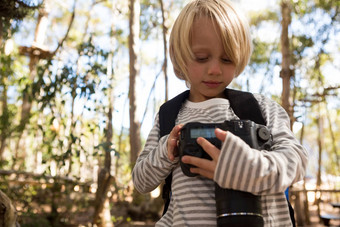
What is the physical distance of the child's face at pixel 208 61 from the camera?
1.01 metres

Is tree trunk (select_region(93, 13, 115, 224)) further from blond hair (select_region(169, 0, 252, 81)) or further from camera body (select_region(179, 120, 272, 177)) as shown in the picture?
camera body (select_region(179, 120, 272, 177))

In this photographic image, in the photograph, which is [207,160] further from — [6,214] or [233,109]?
[6,214]

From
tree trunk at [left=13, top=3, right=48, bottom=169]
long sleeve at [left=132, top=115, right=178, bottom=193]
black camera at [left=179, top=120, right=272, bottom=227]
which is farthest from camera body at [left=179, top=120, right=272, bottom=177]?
tree trunk at [left=13, top=3, right=48, bottom=169]

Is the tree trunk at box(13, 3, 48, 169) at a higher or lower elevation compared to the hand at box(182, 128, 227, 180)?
higher

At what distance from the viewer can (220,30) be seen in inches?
39.4

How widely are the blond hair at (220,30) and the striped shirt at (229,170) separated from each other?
5.9 inches

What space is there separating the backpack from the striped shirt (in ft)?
0.07

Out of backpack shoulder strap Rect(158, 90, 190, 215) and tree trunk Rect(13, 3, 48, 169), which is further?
tree trunk Rect(13, 3, 48, 169)

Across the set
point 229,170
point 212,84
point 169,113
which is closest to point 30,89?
point 169,113

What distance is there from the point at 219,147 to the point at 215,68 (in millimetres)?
267

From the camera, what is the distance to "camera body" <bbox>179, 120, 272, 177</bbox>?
0.85 meters

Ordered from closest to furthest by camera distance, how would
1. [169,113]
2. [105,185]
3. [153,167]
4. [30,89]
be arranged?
[153,167], [169,113], [30,89], [105,185]

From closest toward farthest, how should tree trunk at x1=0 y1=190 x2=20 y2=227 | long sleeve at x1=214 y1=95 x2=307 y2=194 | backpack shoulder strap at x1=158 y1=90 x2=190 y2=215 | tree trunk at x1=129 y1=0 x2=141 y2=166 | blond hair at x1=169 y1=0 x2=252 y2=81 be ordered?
long sleeve at x1=214 y1=95 x2=307 y2=194, blond hair at x1=169 y1=0 x2=252 y2=81, backpack shoulder strap at x1=158 y1=90 x2=190 y2=215, tree trunk at x1=0 y1=190 x2=20 y2=227, tree trunk at x1=129 y1=0 x2=141 y2=166

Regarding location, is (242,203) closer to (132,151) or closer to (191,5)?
(191,5)
